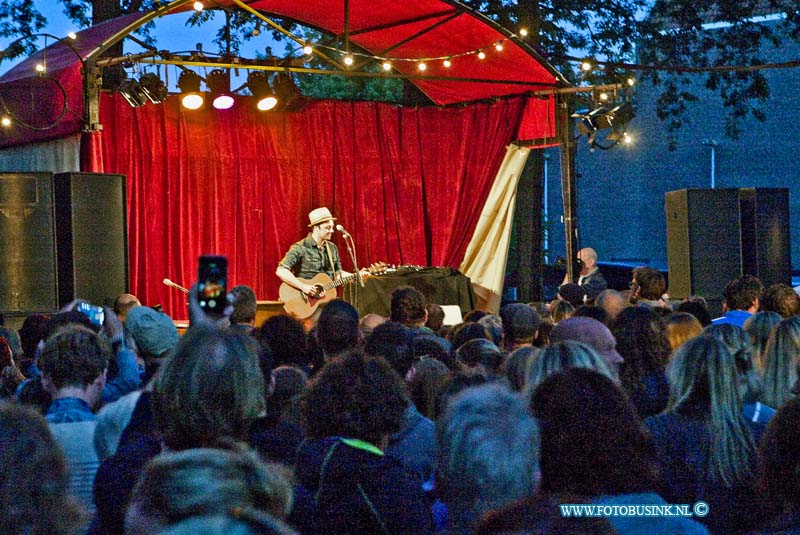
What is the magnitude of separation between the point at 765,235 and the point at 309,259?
560 cm

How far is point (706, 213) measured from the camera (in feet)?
38.1

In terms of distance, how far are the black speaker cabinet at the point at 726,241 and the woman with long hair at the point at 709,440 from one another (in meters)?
8.44

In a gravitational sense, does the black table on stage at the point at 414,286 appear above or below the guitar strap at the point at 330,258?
below

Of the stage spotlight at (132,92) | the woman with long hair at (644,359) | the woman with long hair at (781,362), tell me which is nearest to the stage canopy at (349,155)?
the stage spotlight at (132,92)

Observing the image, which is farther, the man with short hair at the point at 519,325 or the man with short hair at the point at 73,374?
the man with short hair at the point at 519,325

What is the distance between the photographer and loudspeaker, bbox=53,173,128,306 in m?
10.3

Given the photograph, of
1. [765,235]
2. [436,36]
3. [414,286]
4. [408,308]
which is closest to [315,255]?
[414,286]

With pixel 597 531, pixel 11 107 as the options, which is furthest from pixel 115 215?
pixel 597 531

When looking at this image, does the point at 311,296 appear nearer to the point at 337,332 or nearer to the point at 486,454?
the point at 337,332

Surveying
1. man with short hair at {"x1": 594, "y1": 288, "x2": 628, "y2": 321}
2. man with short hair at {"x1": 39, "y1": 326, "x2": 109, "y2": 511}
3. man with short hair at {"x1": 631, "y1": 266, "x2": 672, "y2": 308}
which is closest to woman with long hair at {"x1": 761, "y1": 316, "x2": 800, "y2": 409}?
man with short hair at {"x1": 39, "y1": 326, "x2": 109, "y2": 511}

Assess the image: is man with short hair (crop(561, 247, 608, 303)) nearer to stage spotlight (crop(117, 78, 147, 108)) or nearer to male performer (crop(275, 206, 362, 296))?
male performer (crop(275, 206, 362, 296))

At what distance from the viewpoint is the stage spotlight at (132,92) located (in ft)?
38.5

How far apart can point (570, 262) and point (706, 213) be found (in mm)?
1763

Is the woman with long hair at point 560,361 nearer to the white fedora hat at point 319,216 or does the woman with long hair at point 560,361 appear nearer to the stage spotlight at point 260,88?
the stage spotlight at point 260,88
